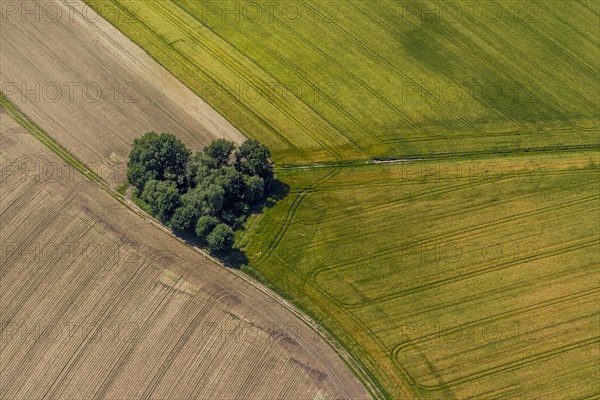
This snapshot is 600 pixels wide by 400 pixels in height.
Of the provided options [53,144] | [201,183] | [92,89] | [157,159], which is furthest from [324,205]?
[53,144]

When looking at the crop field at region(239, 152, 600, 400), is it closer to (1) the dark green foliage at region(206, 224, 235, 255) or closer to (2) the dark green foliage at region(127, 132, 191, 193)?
(1) the dark green foliage at region(206, 224, 235, 255)

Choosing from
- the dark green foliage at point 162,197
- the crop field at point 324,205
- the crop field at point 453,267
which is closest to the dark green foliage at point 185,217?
the dark green foliage at point 162,197

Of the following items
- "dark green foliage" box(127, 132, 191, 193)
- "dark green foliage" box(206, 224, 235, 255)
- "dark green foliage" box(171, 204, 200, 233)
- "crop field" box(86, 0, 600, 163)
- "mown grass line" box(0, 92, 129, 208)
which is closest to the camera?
"dark green foliage" box(206, 224, 235, 255)

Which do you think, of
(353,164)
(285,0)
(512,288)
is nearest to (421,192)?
(353,164)

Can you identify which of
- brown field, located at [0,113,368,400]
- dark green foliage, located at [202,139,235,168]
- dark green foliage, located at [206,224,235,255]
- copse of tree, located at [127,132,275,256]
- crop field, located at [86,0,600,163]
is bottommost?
brown field, located at [0,113,368,400]

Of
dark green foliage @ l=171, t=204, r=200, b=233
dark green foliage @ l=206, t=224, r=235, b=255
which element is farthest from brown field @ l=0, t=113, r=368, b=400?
dark green foliage @ l=206, t=224, r=235, b=255

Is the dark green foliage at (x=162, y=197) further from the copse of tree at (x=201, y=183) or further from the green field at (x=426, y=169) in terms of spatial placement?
the green field at (x=426, y=169)

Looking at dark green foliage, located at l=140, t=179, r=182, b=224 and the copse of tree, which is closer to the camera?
the copse of tree
